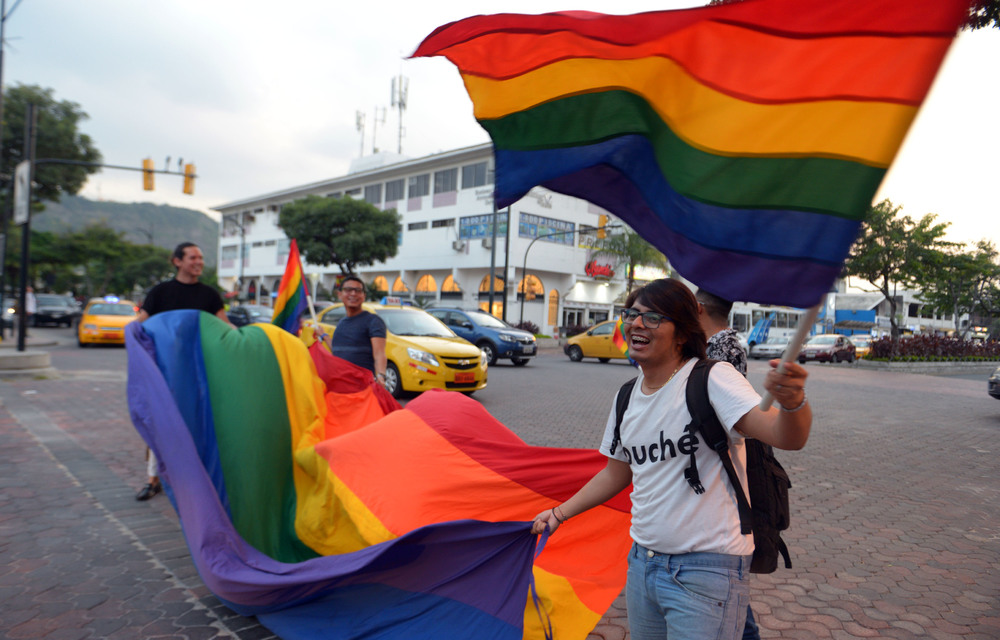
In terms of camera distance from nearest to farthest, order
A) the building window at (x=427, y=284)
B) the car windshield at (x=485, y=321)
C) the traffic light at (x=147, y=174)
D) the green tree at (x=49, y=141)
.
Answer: the car windshield at (x=485, y=321) → the traffic light at (x=147, y=174) → the green tree at (x=49, y=141) → the building window at (x=427, y=284)

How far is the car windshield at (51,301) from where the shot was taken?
104 feet

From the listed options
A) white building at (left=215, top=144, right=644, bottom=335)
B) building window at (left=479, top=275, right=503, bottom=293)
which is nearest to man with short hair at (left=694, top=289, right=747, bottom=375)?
white building at (left=215, top=144, right=644, bottom=335)

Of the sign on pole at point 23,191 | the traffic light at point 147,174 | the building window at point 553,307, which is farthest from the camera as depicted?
the building window at point 553,307

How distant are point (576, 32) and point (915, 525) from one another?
5436 millimetres

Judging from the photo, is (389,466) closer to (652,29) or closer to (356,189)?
(652,29)

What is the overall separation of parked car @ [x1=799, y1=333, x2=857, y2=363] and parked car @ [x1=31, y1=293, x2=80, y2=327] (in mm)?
36403

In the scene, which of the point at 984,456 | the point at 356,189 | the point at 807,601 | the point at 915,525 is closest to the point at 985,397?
the point at 984,456

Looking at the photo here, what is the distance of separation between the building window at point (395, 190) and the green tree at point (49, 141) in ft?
80.6

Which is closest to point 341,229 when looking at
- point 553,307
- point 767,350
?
point 553,307

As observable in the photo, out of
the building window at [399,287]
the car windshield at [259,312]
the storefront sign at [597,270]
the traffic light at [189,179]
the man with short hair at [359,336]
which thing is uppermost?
the traffic light at [189,179]

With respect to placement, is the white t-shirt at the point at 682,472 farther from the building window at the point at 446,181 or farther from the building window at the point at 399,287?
the building window at the point at 399,287

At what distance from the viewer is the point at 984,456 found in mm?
8578

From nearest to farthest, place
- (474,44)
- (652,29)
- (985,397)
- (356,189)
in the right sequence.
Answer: (652,29) → (474,44) → (985,397) → (356,189)

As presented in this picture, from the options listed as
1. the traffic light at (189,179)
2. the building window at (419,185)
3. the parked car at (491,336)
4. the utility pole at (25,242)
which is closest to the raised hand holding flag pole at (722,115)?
the utility pole at (25,242)
